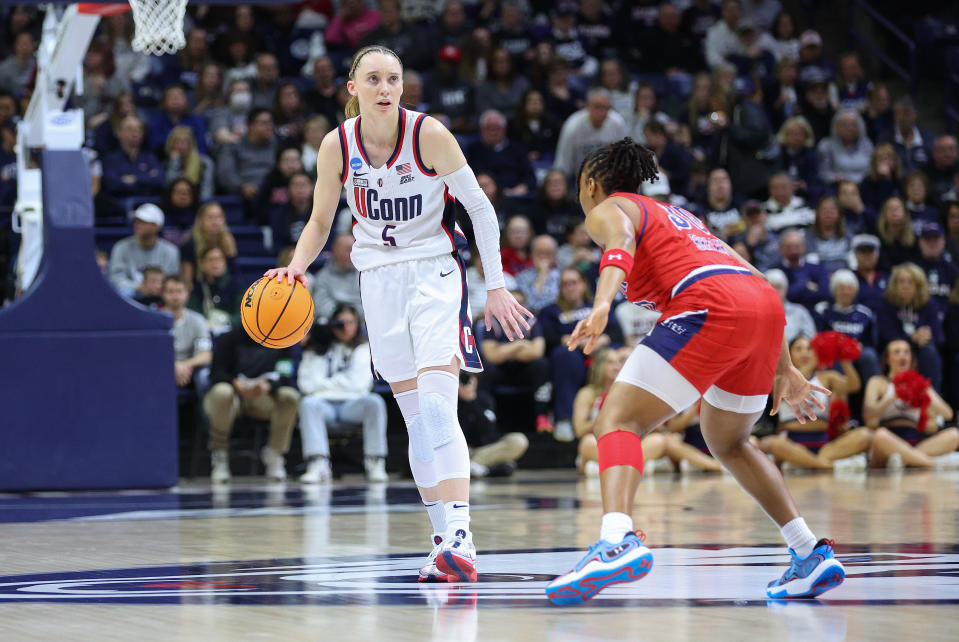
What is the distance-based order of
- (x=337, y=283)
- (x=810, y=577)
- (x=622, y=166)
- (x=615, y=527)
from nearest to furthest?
1. (x=615, y=527)
2. (x=810, y=577)
3. (x=622, y=166)
4. (x=337, y=283)

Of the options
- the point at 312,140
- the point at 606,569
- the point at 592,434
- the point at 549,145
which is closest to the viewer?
the point at 606,569

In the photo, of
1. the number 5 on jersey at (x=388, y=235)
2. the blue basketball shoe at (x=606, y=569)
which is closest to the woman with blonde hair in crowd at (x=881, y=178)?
the number 5 on jersey at (x=388, y=235)

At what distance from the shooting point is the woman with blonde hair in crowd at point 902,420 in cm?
1173

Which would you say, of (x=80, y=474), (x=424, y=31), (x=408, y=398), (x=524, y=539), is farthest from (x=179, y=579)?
(x=424, y=31)

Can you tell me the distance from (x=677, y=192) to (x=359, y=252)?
31.0 feet

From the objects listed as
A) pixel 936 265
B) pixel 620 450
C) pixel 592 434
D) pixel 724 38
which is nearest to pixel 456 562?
pixel 620 450

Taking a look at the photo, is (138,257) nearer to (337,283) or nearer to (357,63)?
(337,283)

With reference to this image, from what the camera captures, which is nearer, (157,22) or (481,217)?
(481,217)

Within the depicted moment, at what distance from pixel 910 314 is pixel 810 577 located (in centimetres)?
897

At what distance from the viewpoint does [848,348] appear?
1191cm

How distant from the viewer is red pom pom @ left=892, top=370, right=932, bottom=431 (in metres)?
11.7

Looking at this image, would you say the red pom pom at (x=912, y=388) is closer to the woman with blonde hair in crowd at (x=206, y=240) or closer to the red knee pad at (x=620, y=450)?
the woman with blonde hair in crowd at (x=206, y=240)

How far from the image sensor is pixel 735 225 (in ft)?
44.1

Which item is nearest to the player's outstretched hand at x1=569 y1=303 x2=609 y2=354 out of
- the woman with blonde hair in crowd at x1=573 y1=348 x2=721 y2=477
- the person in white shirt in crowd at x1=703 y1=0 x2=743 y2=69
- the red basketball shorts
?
the red basketball shorts
